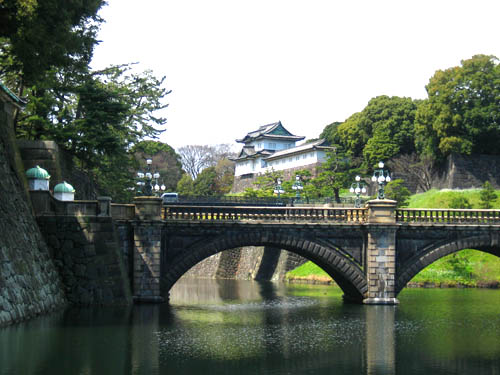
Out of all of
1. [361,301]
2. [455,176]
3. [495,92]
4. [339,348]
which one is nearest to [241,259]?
[455,176]

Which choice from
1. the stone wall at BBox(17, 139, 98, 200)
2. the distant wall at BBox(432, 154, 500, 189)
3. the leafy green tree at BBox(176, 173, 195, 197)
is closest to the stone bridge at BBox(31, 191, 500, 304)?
the stone wall at BBox(17, 139, 98, 200)

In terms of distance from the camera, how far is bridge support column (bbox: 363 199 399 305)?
43.0 m

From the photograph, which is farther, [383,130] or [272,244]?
[383,130]

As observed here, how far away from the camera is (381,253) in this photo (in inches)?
1695

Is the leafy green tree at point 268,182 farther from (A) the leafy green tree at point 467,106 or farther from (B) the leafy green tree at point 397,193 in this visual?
(A) the leafy green tree at point 467,106

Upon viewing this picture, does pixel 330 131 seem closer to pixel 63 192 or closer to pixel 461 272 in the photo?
pixel 461 272

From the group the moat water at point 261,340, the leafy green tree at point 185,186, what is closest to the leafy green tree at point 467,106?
the moat water at point 261,340

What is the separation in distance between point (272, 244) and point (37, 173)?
1356 cm

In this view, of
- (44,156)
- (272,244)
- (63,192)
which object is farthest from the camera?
(272,244)

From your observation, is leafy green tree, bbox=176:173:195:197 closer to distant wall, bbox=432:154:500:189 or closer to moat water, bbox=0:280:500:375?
distant wall, bbox=432:154:500:189

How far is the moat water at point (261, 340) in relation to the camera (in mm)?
24594

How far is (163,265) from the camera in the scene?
42031 mm

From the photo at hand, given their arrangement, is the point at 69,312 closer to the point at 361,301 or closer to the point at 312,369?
the point at 312,369

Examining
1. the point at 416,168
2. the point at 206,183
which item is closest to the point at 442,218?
the point at 416,168
